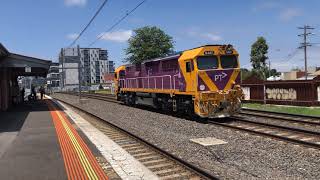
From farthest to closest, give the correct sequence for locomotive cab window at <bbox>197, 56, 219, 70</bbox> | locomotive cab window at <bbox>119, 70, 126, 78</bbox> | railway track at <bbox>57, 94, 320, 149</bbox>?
locomotive cab window at <bbox>119, 70, 126, 78</bbox> → locomotive cab window at <bbox>197, 56, 219, 70</bbox> → railway track at <bbox>57, 94, 320, 149</bbox>

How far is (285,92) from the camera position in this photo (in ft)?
91.6

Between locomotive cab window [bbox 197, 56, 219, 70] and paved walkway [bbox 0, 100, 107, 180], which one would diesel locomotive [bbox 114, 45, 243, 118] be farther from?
paved walkway [bbox 0, 100, 107, 180]

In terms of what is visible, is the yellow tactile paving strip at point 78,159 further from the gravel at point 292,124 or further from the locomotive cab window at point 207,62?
the gravel at point 292,124

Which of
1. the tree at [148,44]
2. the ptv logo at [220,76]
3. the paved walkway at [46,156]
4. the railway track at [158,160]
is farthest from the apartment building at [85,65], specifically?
the railway track at [158,160]

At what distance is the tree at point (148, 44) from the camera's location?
93.5 metres

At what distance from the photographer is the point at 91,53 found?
295ft

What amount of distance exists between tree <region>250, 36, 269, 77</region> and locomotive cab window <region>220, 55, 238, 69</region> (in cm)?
6599

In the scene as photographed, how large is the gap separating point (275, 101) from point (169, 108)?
8849mm

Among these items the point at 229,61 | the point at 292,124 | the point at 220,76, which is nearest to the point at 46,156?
the point at 220,76

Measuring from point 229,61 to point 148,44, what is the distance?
248 feet

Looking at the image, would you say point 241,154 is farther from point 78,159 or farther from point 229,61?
point 229,61

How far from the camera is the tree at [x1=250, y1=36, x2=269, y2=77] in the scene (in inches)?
3327

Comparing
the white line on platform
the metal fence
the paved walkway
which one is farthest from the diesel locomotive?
the metal fence

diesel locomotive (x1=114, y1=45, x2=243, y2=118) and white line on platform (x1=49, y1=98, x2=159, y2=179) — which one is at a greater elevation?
diesel locomotive (x1=114, y1=45, x2=243, y2=118)
